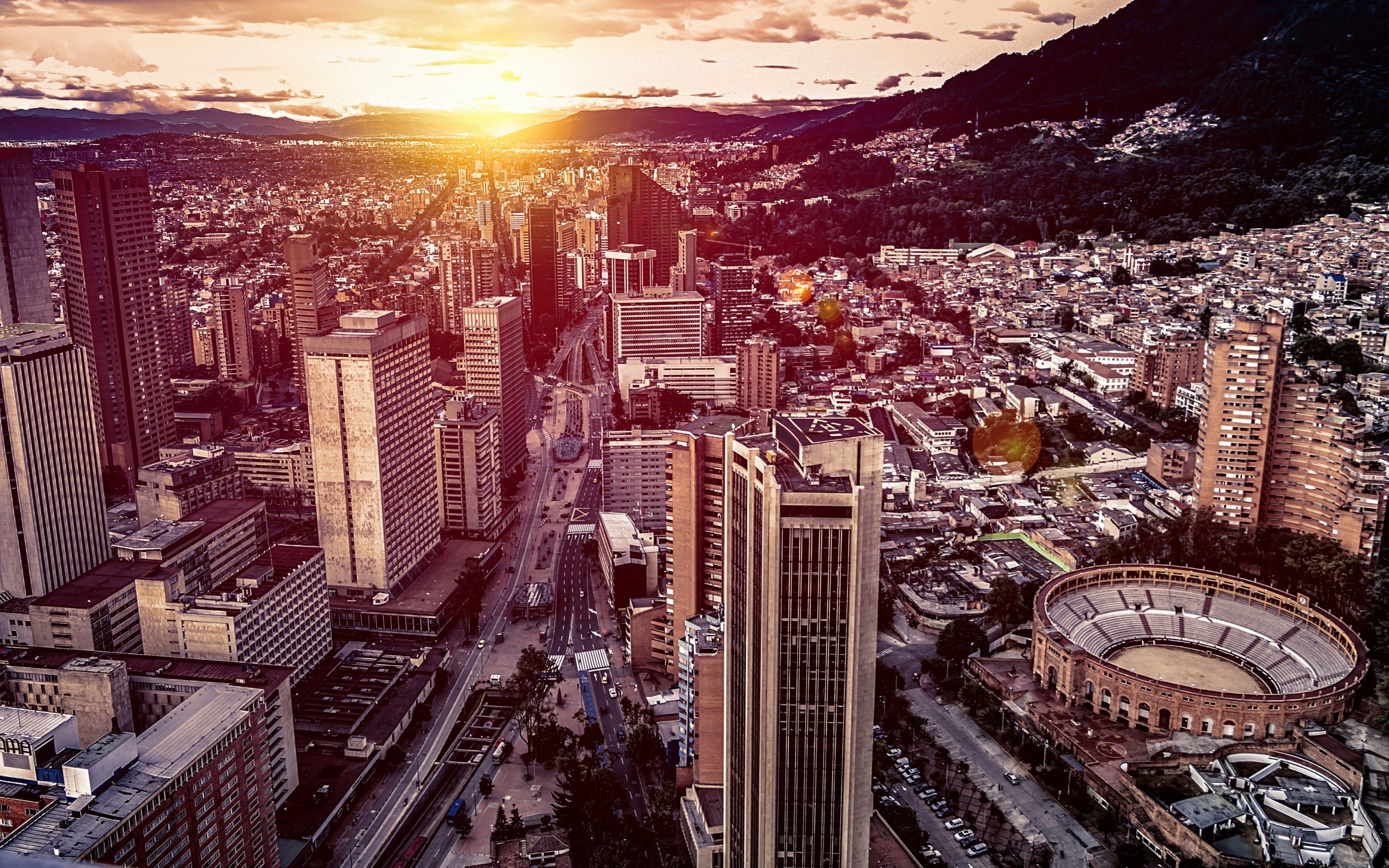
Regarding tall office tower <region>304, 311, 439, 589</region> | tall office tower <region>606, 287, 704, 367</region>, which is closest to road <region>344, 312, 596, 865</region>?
tall office tower <region>304, 311, 439, 589</region>

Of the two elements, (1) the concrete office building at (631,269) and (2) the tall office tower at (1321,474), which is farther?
(1) the concrete office building at (631,269)

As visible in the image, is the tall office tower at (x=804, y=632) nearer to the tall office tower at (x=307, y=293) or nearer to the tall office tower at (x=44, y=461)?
the tall office tower at (x=44, y=461)

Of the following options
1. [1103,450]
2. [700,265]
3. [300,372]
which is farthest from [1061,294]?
[300,372]

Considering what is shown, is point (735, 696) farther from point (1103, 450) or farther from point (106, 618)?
point (1103, 450)

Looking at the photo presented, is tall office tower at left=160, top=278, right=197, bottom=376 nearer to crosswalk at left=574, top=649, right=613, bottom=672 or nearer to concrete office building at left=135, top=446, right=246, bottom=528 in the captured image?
concrete office building at left=135, top=446, right=246, bottom=528

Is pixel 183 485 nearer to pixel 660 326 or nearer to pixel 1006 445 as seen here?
pixel 660 326

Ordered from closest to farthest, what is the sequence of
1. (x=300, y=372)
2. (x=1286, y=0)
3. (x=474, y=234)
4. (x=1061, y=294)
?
1. (x=300, y=372)
2. (x=1061, y=294)
3. (x=474, y=234)
4. (x=1286, y=0)

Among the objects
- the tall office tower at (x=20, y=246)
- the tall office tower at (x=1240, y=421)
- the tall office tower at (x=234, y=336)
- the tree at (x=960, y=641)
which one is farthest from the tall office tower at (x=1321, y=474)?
the tall office tower at (x=234, y=336)

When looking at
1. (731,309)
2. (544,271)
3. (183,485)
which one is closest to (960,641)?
(183,485)
